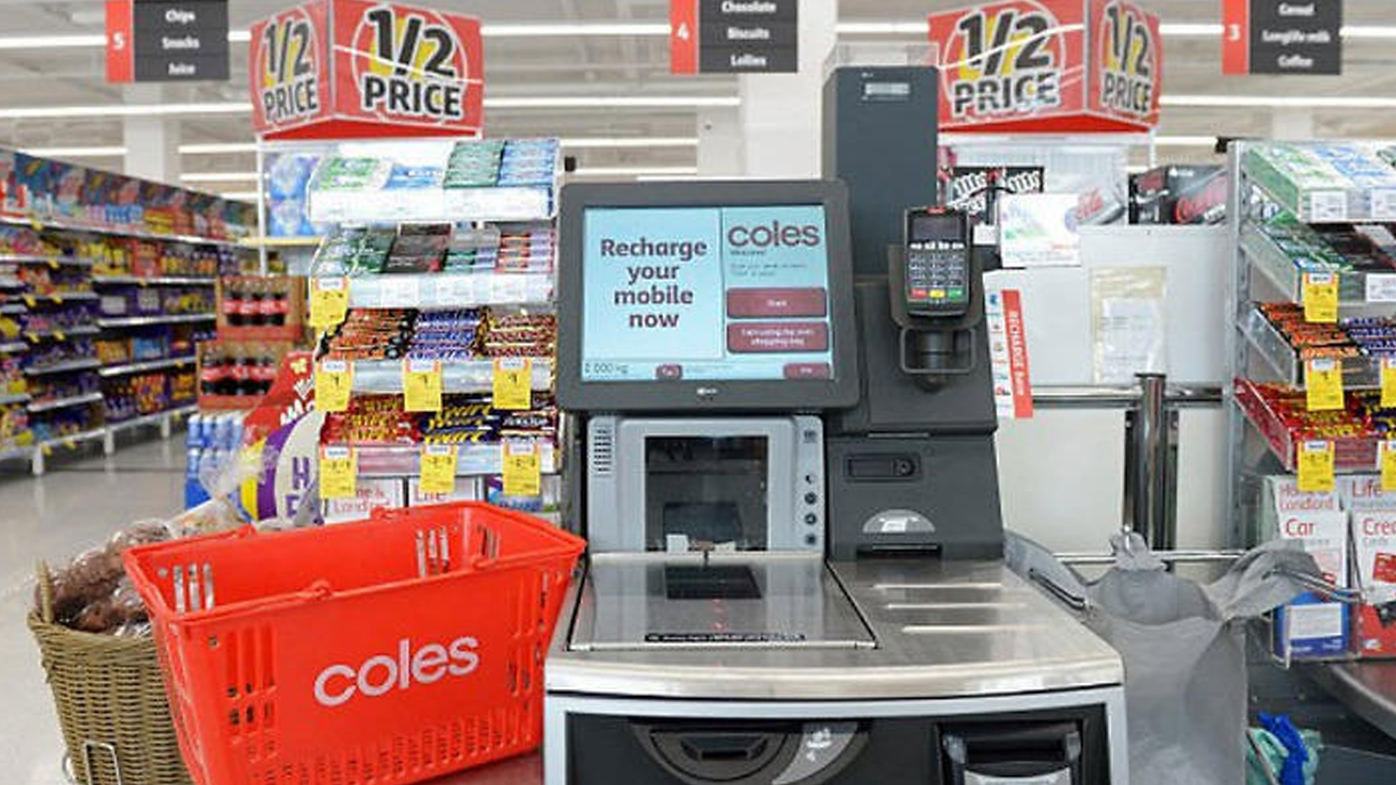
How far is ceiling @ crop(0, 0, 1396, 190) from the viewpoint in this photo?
11.3m

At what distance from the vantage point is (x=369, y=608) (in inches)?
55.7

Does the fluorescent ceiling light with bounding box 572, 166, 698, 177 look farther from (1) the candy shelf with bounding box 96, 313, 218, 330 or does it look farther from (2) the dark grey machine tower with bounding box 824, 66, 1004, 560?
(2) the dark grey machine tower with bounding box 824, 66, 1004, 560

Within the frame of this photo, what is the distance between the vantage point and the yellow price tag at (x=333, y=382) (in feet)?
8.57

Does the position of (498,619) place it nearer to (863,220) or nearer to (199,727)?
(199,727)

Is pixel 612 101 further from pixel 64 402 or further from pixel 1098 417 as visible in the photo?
pixel 1098 417

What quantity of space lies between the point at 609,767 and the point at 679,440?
0.70m

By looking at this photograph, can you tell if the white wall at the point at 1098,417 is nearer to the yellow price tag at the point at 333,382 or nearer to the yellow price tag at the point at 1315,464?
the yellow price tag at the point at 1315,464

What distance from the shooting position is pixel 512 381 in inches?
103

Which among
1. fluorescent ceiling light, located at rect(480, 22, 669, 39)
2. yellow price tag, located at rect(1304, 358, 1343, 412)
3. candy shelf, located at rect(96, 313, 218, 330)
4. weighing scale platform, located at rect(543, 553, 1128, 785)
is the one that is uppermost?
fluorescent ceiling light, located at rect(480, 22, 669, 39)

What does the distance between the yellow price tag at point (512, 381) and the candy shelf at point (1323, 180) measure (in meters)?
1.64

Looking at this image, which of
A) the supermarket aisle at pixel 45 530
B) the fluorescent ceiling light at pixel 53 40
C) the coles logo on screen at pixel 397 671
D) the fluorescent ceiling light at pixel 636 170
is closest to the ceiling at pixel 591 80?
the fluorescent ceiling light at pixel 53 40

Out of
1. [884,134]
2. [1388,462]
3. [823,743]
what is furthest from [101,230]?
[823,743]

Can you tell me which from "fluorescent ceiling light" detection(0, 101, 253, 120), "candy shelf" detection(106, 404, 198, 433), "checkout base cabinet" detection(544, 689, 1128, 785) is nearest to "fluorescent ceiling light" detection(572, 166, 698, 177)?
"fluorescent ceiling light" detection(0, 101, 253, 120)

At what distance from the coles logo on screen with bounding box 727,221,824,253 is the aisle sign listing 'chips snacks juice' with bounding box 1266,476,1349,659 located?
1.21 metres
